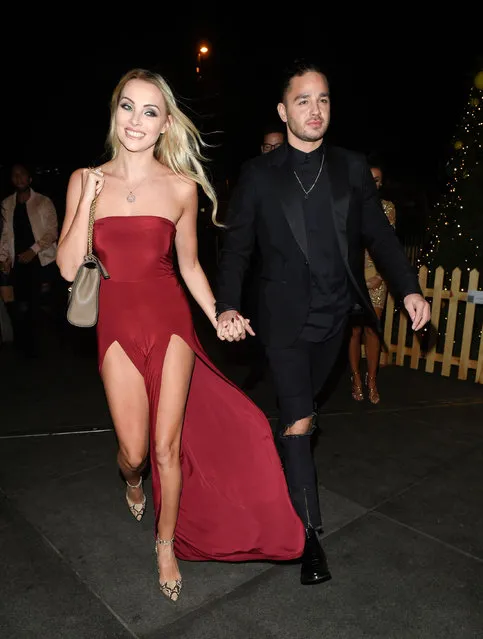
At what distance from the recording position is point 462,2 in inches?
867

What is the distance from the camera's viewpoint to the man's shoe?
2.89 meters

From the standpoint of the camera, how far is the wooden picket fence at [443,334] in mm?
6309

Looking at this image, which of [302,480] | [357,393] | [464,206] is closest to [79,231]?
[302,480]

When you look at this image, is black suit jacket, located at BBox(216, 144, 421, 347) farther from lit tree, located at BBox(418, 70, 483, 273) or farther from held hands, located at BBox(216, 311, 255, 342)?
lit tree, located at BBox(418, 70, 483, 273)

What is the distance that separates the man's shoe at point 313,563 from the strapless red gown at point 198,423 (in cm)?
6

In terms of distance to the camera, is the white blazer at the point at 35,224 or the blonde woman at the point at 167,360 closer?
the blonde woman at the point at 167,360

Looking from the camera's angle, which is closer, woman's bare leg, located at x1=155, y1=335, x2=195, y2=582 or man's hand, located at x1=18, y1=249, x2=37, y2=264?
woman's bare leg, located at x1=155, y1=335, x2=195, y2=582

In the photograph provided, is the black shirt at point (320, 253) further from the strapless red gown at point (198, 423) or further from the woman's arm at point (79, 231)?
the woman's arm at point (79, 231)

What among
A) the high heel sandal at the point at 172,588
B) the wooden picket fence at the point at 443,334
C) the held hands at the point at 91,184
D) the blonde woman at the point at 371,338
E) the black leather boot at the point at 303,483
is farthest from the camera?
the wooden picket fence at the point at 443,334

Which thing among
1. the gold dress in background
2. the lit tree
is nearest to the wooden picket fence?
the lit tree

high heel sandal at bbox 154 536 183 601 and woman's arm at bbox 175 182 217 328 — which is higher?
woman's arm at bbox 175 182 217 328

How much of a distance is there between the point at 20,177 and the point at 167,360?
16.1 ft

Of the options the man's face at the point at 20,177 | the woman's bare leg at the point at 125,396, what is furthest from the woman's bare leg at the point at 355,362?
the man's face at the point at 20,177

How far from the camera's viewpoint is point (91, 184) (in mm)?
2658
